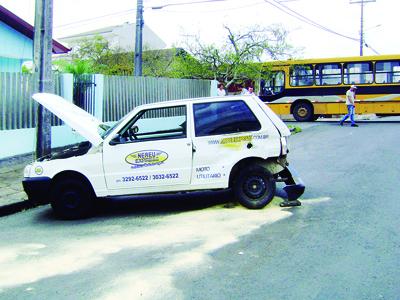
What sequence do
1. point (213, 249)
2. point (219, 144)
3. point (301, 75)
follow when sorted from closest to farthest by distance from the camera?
1. point (213, 249)
2. point (219, 144)
3. point (301, 75)

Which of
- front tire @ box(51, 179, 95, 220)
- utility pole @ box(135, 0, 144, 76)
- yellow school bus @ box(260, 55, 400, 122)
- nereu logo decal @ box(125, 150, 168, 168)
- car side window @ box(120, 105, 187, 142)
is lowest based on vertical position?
front tire @ box(51, 179, 95, 220)

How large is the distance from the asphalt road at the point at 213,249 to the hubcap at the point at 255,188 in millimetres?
270

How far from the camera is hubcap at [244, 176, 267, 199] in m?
7.00

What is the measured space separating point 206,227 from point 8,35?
13108 millimetres

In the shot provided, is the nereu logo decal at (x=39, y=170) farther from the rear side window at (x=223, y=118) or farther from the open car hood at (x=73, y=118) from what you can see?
the rear side window at (x=223, y=118)

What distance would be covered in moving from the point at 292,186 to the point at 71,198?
129 inches

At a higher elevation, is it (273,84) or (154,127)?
(273,84)

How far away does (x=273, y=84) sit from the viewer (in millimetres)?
23984

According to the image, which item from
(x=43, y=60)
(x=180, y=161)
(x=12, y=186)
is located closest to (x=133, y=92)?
(x=43, y=60)

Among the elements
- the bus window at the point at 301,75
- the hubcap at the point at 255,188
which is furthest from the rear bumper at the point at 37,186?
the bus window at the point at 301,75

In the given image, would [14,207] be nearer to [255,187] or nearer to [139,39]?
[255,187]

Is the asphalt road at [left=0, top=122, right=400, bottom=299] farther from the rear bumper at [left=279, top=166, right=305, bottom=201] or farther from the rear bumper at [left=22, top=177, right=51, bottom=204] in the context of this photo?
the rear bumper at [left=22, top=177, right=51, bottom=204]

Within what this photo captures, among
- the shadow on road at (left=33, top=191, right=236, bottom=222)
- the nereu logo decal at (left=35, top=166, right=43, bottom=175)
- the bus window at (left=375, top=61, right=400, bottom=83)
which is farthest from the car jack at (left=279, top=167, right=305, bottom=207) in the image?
the bus window at (left=375, top=61, right=400, bottom=83)

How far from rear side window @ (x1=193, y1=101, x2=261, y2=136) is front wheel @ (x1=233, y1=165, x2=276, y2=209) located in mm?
644
